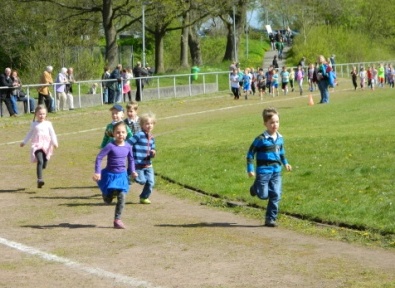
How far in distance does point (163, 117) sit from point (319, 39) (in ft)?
140

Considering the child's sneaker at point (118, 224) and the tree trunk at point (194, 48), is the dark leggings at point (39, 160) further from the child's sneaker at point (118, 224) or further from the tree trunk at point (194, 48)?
the tree trunk at point (194, 48)

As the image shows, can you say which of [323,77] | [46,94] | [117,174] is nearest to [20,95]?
[46,94]

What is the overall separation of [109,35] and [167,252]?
38999mm

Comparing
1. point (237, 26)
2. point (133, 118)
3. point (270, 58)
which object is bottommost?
point (270, 58)

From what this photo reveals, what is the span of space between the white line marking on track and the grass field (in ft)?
10.3

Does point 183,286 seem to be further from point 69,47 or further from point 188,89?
point 69,47

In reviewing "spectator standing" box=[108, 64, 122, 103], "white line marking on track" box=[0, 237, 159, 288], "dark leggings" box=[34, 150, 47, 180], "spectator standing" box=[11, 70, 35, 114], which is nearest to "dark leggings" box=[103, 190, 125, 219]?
"white line marking on track" box=[0, 237, 159, 288]

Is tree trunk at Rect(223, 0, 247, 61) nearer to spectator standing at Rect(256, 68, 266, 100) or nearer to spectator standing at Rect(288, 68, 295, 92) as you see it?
spectator standing at Rect(288, 68, 295, 92)

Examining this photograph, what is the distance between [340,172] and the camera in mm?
15211

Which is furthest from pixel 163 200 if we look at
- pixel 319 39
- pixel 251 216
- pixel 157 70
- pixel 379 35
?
pixel 379 35

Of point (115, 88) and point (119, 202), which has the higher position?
point (115, 88)

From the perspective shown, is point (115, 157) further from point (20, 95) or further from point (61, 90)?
point (61, 90)

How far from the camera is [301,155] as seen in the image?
1772cm

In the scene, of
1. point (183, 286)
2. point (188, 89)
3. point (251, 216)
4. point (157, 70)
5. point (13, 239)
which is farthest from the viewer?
point (157, 70)
